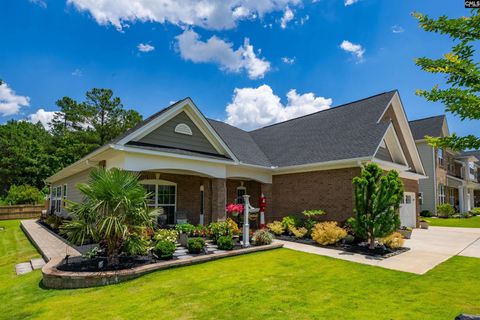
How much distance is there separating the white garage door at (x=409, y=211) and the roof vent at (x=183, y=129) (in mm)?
14642

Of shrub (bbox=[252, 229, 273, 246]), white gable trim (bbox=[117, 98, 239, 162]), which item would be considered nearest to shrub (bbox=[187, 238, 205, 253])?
shrub (bbox=[252, 229, 273, 246])

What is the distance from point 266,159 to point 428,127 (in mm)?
22190

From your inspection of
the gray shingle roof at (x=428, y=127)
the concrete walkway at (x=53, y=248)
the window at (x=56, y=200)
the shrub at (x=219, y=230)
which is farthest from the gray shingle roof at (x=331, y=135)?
the window at (x=56, y=200)

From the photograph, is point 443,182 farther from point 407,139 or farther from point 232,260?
point 232,260

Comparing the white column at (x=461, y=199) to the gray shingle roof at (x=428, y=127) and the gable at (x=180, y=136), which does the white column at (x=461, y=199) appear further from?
the gable at (x=180, y=136)

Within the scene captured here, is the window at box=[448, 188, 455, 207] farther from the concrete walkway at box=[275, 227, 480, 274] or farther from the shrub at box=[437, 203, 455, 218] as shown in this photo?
the concrete walkway at box=[275, 227, 480, 274]

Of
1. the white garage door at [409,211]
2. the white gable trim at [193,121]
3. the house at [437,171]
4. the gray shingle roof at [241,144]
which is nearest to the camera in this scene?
the white gable trim at [193,121]

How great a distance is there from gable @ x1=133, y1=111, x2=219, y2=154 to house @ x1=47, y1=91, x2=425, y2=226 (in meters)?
0.05

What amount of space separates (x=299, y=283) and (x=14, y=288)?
7539mm

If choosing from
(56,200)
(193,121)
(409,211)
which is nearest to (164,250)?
(193,121)

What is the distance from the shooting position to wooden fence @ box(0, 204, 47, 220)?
1045 inches

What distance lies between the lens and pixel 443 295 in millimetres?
6395

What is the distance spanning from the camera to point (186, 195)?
644 inches

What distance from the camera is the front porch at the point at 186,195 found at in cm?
1425
